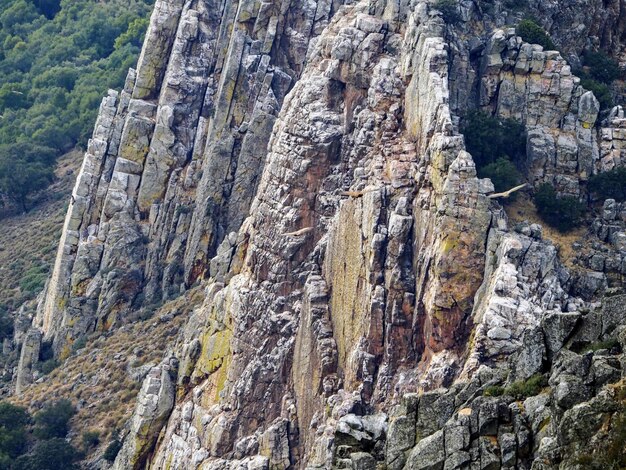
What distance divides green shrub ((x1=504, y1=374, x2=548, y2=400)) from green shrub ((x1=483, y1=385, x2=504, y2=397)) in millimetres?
589

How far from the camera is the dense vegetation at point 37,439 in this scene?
8588 cm

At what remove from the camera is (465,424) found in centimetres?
4294

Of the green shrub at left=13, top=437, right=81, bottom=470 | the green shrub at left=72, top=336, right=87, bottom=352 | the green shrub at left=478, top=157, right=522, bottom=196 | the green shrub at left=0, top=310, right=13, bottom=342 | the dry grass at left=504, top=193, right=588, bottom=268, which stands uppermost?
the green shrub at left=478, top=157, right=522, bottom=196

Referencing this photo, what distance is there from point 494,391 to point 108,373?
5110 centimetres

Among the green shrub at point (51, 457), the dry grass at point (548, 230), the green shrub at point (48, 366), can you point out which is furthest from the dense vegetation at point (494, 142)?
Answer: the green shrub at point (48, 366)

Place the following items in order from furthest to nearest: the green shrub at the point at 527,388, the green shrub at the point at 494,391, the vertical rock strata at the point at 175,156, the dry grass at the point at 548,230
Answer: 1. the vertical rock strata at the point at 175,156
2. the dry grass at the point at 548,230
3. the green shrub at the point at 494,391
4. the green shrub at the point at 527,388

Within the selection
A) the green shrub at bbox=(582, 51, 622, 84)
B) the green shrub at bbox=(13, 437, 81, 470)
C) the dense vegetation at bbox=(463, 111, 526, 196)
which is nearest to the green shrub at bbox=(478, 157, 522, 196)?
the dense vegetation at bbox=(463, 111, 526, 196)

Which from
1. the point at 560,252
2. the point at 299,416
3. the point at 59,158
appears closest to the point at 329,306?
the point at 299,416

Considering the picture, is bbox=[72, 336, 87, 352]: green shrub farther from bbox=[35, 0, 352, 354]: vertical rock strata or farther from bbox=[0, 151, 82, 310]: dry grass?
bbox=[0, 151, 82, 310]: dry grass

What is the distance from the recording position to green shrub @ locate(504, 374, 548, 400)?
43156mm

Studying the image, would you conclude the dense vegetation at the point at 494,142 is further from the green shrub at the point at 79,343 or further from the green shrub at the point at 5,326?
the green shrub at the point at 5,326

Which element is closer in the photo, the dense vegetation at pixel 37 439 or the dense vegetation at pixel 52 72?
the dense vegetation at pixel 37 439

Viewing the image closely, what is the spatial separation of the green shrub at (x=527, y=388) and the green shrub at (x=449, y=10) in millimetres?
34054

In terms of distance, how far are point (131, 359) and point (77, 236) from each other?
13.8 m
